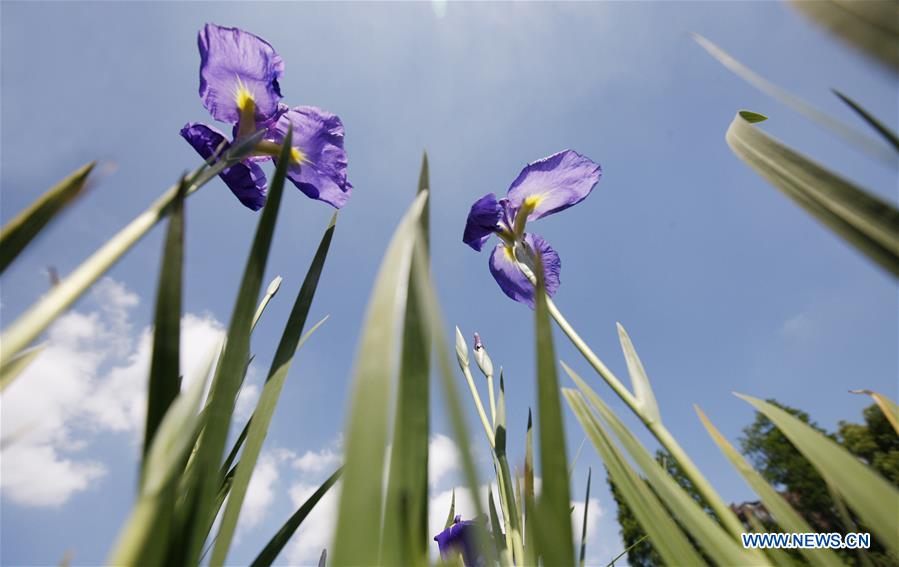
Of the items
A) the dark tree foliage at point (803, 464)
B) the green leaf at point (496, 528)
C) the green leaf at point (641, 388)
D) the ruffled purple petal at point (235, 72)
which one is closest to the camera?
the green leaf at point (641, 388)

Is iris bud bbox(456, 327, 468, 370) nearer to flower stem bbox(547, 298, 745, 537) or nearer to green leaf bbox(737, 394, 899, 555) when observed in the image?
flower stem bbox(547, 298, 745, 537)

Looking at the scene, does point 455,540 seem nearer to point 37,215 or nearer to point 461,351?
point 461,351

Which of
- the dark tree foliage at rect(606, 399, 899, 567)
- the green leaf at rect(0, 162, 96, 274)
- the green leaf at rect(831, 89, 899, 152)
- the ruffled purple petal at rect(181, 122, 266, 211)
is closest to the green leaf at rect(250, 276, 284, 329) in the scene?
the ruffled purple petal at rect(181, 122, 266, 211)

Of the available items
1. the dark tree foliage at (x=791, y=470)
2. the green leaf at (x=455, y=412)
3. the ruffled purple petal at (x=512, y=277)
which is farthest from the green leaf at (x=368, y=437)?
the dark tree foliage at (x=791, y=470)

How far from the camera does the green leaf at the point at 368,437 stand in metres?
0.27

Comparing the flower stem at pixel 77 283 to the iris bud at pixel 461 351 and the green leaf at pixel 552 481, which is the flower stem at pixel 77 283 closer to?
the green leaf at pixel 552 481

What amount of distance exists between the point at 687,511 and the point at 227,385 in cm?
51

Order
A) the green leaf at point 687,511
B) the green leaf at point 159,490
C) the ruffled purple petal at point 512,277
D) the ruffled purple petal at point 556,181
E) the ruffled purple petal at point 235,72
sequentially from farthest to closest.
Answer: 1. the ruffled purple petal at point 512,277
2. the ruffled purple petal at point 556,181
3. the ruffled purple petal at point 235,72
4. the green leaf at point 687,511
5. the green leaf at point 159,490

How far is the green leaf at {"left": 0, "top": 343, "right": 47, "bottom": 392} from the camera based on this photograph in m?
0.51

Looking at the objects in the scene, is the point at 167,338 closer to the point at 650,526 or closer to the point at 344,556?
the point at 344,556

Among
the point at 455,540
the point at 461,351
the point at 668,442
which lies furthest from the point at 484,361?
the point at 668,442

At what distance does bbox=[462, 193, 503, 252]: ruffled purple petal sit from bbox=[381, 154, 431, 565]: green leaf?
0.78 m

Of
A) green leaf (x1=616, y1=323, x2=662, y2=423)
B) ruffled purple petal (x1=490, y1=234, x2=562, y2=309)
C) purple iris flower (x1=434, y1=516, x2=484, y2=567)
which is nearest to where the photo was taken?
green leaf (x1=616, y1=323, x2=662, y2=423)

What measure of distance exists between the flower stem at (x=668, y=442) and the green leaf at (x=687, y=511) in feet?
0.06
